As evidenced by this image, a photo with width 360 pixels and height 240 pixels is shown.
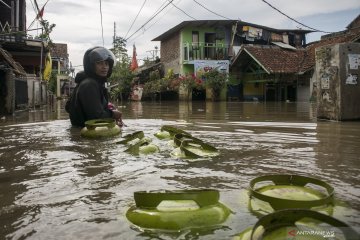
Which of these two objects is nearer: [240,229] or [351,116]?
[240,229]

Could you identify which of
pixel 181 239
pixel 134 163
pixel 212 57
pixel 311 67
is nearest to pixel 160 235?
pixel 181 239

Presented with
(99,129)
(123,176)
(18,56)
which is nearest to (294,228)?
(123,176)

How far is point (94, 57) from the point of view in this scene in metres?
6.47

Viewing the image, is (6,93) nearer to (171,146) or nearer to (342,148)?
(171,146)

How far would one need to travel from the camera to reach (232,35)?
98.4ft

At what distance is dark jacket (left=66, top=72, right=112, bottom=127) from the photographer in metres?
6.28

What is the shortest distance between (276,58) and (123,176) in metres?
24.4

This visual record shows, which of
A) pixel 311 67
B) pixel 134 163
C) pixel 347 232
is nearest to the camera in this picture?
pixel 347 232

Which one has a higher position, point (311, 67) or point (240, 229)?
point (311, 67)

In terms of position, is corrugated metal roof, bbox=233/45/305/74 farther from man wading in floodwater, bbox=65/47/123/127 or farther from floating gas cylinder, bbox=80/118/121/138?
floating gas cylinder, bbox=80/118/121/138

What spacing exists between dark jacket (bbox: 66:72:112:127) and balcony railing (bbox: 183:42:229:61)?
23.2 metres

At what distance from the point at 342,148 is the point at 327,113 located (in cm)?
422

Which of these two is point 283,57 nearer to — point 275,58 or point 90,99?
point 275,58

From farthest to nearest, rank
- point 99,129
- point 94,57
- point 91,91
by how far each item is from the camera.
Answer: point 94,57
point 91,91
point 99,129
